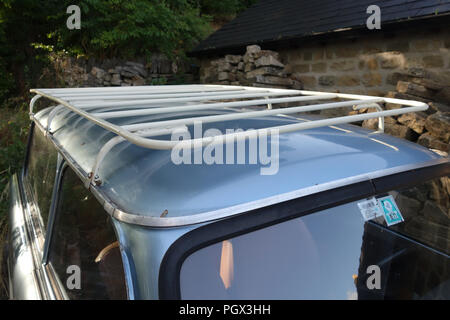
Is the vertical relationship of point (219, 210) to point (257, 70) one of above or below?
below

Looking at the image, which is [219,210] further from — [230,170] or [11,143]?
[11,143]

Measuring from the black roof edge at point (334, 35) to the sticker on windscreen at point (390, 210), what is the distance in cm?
405

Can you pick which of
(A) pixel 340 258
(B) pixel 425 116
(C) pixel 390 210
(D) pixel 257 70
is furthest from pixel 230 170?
(D) pixel 257 70

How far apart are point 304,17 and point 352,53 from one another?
156cm

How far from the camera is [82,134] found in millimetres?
1929

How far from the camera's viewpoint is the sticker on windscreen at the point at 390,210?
1410 millimetres

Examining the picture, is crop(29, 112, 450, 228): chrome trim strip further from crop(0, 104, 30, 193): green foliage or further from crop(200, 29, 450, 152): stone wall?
crop(0, 104, 30, 193): green foliage

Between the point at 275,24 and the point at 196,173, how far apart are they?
7105 millimetres

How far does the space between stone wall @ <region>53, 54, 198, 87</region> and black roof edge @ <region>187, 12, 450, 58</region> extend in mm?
1805

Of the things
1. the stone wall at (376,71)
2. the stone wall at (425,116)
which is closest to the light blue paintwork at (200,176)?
the stone wall at (425,116)

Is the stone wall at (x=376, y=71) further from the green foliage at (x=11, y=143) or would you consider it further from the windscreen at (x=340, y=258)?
the green foliage at (x=11, y=143)

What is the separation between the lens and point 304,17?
710 cm

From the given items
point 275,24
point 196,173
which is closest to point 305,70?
point 275,24
